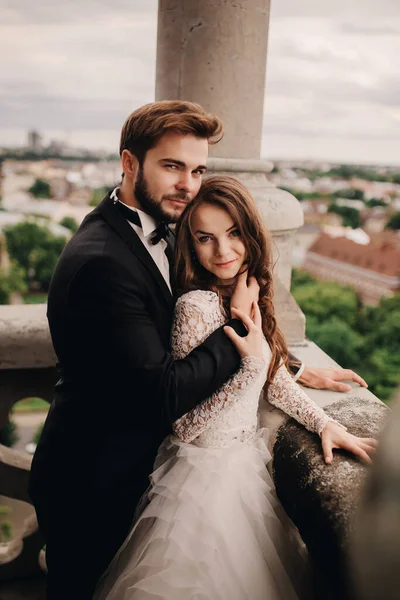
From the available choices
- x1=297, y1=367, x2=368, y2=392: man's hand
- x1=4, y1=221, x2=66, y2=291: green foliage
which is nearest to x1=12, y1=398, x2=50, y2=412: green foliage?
x1=4, y1=221, x2=66, y2=291: green foliage

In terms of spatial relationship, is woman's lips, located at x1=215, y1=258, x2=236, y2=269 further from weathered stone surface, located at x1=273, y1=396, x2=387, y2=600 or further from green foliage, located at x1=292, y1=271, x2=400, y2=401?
green foliage, located at x1=292, y1=271, x2=400, y2=401

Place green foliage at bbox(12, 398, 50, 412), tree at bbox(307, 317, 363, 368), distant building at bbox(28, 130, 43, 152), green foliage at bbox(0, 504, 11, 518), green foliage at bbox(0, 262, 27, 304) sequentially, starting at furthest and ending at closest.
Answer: distant building at bbox(28, 130, 43, 152) < green foliage at bbox(0, 262, 27, 304) < green foliage at bbox(12, 398, 50, 412) < green foliage at bbox(0, 504, 11, 518) < tree at bbox(307, 317, 363, 368)

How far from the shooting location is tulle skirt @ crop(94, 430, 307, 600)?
4.91 ft

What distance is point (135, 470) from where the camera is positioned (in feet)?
5.90

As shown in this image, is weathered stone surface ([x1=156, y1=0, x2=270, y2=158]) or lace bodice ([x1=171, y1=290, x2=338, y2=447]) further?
weathered stone surface ([x1=156, y1=0, x2=270, y2=158])

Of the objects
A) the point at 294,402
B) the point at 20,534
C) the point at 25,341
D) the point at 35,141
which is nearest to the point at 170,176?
the point at 294,402

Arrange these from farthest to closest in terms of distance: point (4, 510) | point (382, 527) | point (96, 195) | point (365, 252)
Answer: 1. point (96, 195)
2. point (365, 252)
3. point (4, 510)
4. point (382, 527)

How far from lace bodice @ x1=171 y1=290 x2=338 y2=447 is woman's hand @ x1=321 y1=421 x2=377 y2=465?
6 centimetres

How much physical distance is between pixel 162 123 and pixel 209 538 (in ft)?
3.49

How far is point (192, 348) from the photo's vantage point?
5.76 feet

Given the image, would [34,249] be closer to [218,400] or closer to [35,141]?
[35,141]

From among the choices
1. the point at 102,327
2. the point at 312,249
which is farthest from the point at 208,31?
the point at 312,249

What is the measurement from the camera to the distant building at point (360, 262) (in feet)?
96.4

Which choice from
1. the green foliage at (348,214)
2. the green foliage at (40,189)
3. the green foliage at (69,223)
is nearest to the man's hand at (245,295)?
the green foliage at (348,214)
